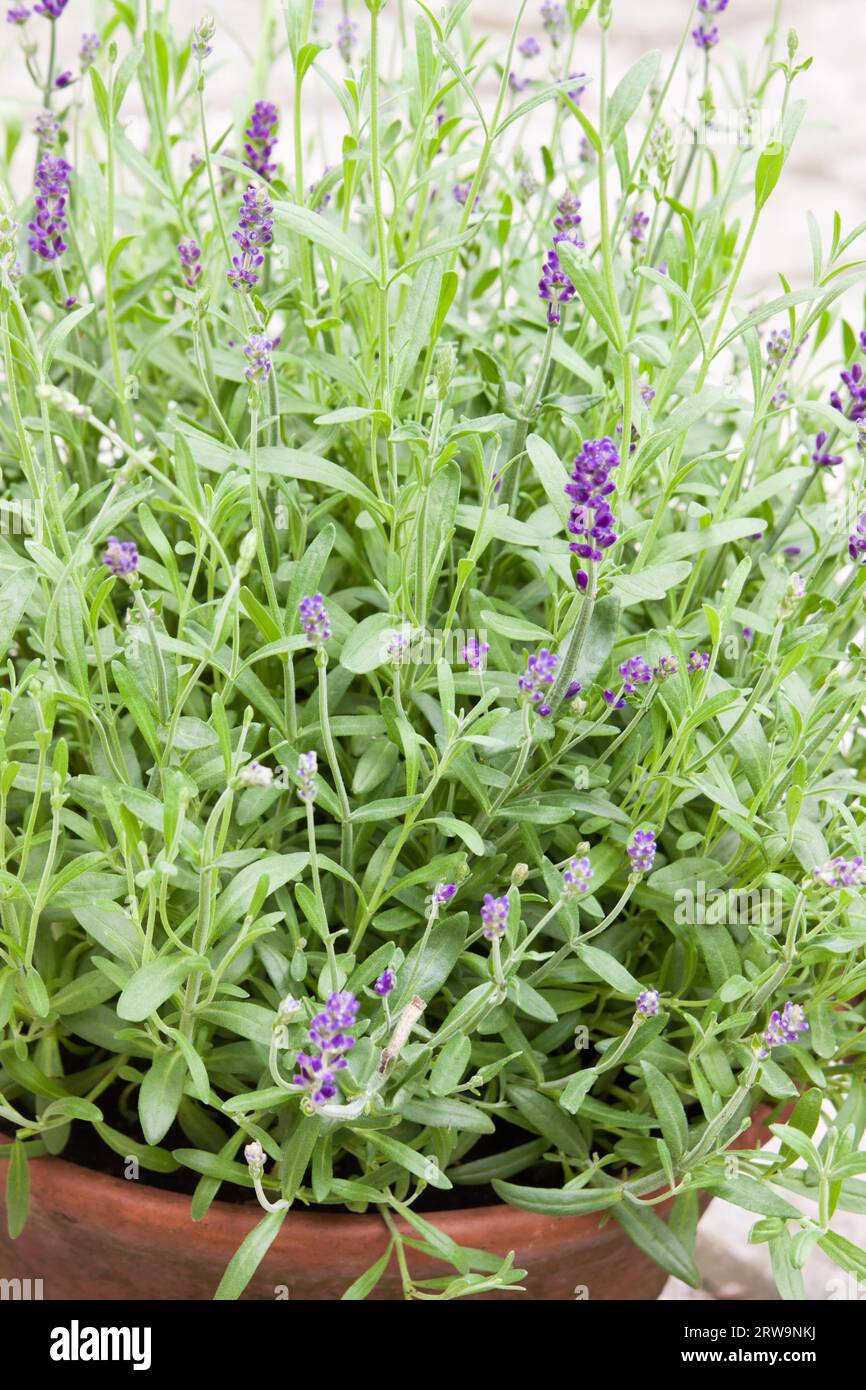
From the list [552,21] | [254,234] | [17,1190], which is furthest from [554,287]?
[17,1190]

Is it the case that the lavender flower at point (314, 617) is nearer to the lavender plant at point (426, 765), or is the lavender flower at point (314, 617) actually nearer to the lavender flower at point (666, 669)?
the lavender plant at point (426, 765)

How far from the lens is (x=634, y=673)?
75 cm

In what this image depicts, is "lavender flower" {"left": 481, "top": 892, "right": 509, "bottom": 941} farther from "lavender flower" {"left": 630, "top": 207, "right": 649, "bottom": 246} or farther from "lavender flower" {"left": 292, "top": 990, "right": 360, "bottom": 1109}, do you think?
"lavender flower" {"left": 630, "top": 207, "right": 649, "bottom": 246}

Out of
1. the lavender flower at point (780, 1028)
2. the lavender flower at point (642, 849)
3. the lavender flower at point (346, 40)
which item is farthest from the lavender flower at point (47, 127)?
the lavender flower at point (780, 1028)

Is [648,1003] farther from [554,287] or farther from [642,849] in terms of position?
[554,287]

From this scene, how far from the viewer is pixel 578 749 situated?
34.9 inches

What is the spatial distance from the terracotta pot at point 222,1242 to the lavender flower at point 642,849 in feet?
0.76

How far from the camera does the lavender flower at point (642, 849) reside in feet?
2.34

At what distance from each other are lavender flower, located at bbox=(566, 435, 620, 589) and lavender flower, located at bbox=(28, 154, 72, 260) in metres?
Result: 0.41

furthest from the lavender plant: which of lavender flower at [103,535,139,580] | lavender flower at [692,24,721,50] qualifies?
lavender flower at [692,24,721,50]

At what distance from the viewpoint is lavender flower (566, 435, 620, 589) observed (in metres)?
0.63
